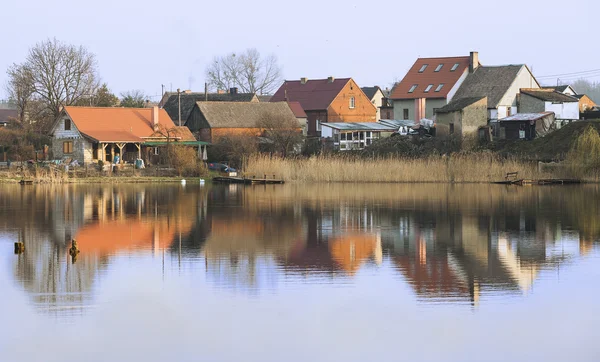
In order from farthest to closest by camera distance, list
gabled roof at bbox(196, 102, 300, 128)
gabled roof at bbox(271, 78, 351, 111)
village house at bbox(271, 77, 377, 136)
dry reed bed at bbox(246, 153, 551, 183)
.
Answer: gabled roof at bbox(271, 78, 351, 111) < village house at bbox(271, 77, 377, 136) < gabled roof at bbox(196, 102, 300, 128) < dry reed bed at bbox(246, 153, 551, 183)

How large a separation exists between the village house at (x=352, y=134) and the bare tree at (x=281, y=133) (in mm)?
4112

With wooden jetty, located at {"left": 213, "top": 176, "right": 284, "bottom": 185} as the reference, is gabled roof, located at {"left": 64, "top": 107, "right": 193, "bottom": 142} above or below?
above

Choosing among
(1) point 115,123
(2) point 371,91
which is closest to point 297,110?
(1) point 115,123

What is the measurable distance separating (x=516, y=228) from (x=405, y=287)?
11371mm

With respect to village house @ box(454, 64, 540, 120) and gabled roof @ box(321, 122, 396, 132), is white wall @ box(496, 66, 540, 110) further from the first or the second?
gabled roof @ box(321, 122, 396, 132)

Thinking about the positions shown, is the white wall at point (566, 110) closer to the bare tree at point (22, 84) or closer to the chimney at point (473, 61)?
the chimney at point (473, 61)

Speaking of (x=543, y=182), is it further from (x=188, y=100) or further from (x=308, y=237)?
(x=188, y=100)

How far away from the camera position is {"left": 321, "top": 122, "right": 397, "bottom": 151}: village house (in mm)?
70875

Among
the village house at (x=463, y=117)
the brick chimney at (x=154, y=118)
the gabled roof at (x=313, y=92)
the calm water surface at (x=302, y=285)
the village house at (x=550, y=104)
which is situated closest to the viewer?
the calm water surface at (x=302, y=285)

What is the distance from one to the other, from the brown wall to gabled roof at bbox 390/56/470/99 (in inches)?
143

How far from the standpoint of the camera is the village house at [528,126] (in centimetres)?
6328

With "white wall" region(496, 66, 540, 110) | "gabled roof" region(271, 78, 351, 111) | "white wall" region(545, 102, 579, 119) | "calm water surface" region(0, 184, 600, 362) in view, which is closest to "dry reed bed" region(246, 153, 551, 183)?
"white wall" region(545, 102, 579, 119)

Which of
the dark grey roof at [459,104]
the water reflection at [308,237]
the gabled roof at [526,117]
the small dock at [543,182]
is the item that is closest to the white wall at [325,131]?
the dark grey roof at [459,104]

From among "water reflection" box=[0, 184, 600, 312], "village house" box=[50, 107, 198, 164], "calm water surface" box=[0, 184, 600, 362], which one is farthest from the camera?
"village house" box=[50, 107, 198, 164]
